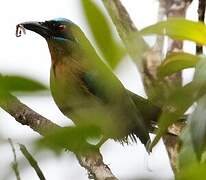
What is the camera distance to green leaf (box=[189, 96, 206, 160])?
66 cm

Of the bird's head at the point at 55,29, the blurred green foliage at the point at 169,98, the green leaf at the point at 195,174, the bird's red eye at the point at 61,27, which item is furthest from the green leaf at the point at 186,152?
the bird's red eye at the point at 61,27

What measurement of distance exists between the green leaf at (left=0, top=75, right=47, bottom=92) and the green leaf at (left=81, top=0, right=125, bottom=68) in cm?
8

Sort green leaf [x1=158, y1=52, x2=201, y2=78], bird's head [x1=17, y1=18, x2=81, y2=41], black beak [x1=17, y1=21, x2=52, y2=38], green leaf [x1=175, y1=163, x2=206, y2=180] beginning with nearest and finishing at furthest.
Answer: green leaf [x1=175, y1=163, x2=206, y2=180]
green leaf [x1=158, y1=52, x2=201, y2=78]
black beak [x1=17, y1=21, x2=52, y2=38]
bird's head [x1=17, y1=18, x2=81, y2=41]

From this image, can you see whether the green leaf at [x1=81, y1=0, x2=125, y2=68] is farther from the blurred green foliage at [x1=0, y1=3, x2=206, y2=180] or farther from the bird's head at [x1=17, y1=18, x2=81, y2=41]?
the bird's head at [x1=17, y1=18, x2=81, y2=41]

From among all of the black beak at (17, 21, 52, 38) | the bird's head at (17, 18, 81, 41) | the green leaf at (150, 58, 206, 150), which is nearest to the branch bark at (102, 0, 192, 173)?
the green leaf at (150, 58, 206, 150)

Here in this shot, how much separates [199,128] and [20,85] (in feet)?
0.75

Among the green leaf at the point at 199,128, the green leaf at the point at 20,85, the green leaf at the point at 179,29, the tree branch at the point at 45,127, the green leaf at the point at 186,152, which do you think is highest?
the green leaf at the point at 179,29

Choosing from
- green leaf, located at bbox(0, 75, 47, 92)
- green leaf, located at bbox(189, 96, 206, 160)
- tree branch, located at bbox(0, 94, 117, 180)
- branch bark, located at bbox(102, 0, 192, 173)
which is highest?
green leaf, located at bbox(0, 75, 47, 92)

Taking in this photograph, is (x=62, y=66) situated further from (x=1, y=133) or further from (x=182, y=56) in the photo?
(x=1, y=133)

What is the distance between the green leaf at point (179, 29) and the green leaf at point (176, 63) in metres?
0.04

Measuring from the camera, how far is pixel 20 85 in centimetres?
60

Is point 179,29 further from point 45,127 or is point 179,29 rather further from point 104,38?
point 45,127

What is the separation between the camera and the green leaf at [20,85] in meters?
0.59

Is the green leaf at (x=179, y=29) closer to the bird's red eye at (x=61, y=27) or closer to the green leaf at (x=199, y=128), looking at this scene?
the green leaf at (x=199, y=128)
